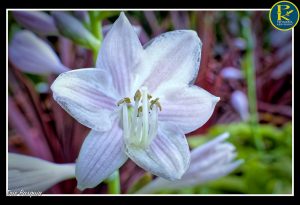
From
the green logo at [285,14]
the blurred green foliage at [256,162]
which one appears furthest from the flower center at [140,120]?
the green logo at [285,14]

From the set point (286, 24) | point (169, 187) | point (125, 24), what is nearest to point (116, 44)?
point (125, 24)

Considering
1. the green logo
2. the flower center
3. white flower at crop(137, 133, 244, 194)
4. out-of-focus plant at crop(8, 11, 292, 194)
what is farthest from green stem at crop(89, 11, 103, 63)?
the green logo

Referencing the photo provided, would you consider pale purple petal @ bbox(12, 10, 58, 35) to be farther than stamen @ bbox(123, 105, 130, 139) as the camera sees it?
Yes

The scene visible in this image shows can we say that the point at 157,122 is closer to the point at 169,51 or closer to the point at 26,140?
the point at 169,51

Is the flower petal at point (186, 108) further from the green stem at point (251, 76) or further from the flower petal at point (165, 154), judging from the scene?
the green stem at point (251, 76)

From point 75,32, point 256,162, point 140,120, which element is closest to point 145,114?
point 140,120

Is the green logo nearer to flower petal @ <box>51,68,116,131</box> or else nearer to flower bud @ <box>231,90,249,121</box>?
flower bud @ <box>231,90,249,121</box>
